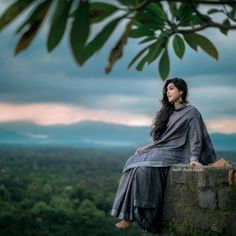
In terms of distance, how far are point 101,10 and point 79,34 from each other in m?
0.19

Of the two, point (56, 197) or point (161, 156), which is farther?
point (56, 197)

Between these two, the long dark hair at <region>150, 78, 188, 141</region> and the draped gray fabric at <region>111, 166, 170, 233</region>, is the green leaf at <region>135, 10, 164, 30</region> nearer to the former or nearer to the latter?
the draped gray fabric at <region>111, 166, 170, 233</region>

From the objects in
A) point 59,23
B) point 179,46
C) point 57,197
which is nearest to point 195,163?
point 179,46

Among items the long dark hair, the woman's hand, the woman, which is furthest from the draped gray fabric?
the long dark hair

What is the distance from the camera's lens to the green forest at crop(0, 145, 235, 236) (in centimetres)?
4231

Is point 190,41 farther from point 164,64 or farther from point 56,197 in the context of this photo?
point 56,197

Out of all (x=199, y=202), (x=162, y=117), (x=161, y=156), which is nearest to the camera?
(x=199, y=202)

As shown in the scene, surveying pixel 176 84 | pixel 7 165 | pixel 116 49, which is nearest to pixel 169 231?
pixel 176 84

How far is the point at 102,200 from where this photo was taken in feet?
168

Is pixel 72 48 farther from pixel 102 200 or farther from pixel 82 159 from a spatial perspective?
pixel 82 159

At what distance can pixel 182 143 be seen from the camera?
13.7ft

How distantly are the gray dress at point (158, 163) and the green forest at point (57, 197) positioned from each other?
28.8 metres

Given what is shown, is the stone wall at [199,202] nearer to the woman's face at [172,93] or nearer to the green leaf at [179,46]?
the woman's face at [172,93]

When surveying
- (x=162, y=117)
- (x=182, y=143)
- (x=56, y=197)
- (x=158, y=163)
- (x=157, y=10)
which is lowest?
(x=56, y=197)
